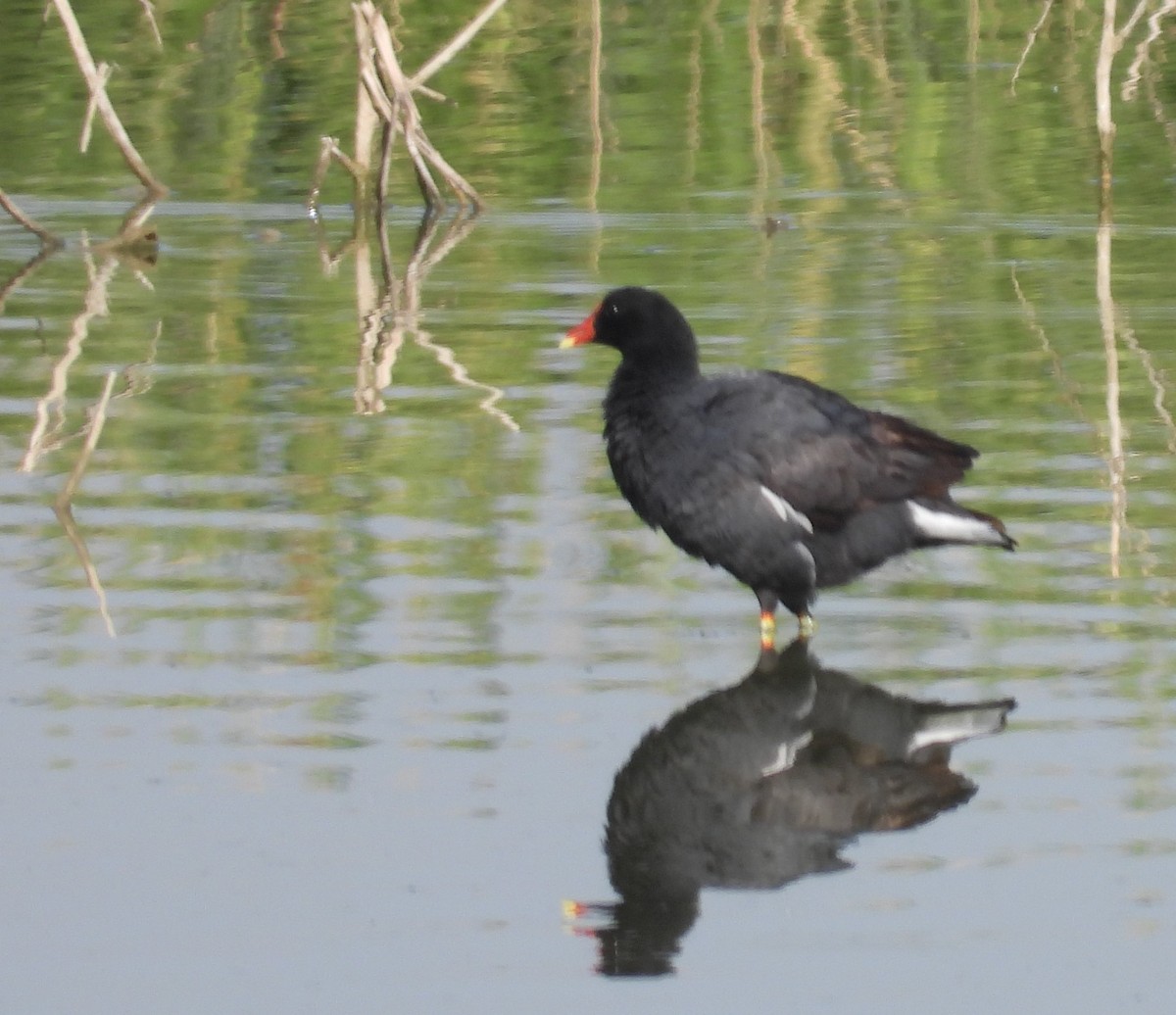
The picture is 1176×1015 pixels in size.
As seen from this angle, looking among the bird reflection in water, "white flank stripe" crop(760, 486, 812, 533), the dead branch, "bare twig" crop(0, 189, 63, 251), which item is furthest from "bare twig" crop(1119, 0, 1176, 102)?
the bird reflection in water

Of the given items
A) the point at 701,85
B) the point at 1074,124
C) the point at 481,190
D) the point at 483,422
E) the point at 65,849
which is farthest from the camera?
the point at 701,85

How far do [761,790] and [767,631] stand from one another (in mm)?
1326

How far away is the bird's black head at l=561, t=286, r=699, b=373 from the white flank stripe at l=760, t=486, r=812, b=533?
549mm

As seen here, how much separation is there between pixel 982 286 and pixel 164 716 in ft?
20.1

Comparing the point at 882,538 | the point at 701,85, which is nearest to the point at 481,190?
the point at 701,85

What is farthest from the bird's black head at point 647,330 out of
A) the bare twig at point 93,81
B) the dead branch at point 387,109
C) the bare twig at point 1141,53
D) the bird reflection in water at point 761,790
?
the bare twig at point 1141,53

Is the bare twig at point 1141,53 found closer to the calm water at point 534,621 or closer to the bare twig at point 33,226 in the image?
the calm water at point 534,621

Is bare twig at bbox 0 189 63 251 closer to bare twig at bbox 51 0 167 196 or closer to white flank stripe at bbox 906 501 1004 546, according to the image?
bare twig at bbox 51 0 167 196

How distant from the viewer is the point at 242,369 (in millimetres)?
9820

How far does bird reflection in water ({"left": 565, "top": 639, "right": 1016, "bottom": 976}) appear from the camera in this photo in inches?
188

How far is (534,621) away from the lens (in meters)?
6.65

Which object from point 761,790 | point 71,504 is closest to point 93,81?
point 71,504

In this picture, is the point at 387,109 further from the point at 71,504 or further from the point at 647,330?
the point at 647,330

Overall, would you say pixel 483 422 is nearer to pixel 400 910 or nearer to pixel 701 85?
pixel 400 910
